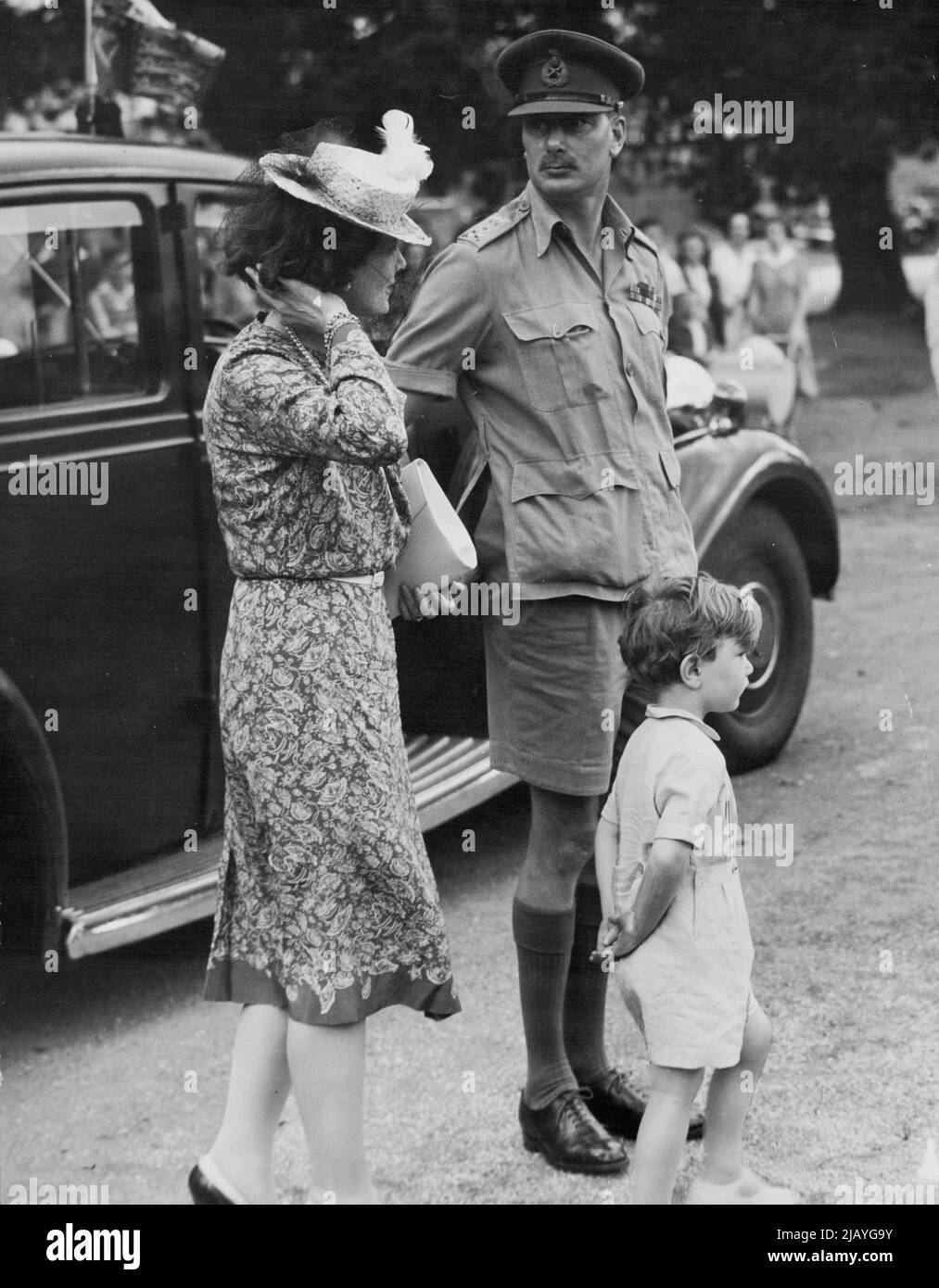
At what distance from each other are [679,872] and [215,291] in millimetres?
2231

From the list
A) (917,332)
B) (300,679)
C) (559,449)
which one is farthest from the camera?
(917,332)

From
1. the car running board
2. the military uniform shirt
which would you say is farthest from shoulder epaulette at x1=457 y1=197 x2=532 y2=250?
the car running board

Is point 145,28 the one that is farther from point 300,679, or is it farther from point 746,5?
point 746,5

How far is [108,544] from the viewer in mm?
3533

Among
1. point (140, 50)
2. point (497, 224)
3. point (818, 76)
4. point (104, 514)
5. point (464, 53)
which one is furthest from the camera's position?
point (818, 76)

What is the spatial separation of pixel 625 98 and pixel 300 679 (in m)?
1.39

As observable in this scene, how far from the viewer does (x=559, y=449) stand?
3.05 meters

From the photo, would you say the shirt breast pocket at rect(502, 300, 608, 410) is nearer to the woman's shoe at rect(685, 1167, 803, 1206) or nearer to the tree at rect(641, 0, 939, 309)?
the woman's shoe at rect(685, 1167, 803, 1206)

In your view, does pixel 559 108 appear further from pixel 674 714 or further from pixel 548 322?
pixel 674 714

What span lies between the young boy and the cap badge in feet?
3.29

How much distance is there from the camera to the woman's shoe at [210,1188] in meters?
2.72

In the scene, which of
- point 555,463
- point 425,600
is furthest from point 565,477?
point 425,600

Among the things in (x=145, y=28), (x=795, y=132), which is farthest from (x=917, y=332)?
(x=145, y=28)

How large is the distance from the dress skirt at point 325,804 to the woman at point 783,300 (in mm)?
10330
